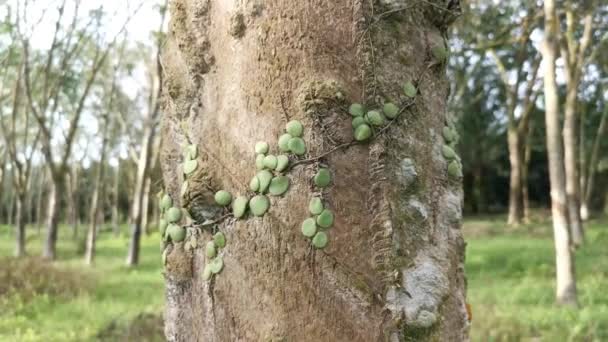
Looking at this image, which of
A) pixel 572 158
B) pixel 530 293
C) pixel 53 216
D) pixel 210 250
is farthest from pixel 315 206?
pixel 53 216

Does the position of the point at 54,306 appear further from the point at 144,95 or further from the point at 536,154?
the point at 536,154

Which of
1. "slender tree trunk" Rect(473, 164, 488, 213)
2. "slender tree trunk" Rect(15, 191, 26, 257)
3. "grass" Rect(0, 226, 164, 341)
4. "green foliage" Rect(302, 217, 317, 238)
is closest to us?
"green foliage" Rect(302, 217, 317, 238)

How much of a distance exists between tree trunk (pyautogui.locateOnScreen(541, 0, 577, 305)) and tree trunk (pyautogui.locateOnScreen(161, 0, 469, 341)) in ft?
18.6

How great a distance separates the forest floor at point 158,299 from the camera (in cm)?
558

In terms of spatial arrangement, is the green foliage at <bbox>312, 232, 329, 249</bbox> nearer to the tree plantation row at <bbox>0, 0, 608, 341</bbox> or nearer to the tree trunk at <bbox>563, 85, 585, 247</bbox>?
the tree plantation row at <bbox>0, 0, 608, 341</bbox>

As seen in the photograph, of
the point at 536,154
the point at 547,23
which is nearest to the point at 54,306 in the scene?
the point at 547,23

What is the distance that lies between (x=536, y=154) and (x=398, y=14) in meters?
27.2

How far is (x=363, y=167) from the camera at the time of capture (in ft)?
4.54

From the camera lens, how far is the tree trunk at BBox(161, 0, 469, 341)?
1347 millimetres

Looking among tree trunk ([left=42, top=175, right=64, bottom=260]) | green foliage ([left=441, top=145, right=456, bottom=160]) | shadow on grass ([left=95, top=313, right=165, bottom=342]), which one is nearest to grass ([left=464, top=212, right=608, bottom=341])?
shadow on grass ([left=95, top=313, right=165, bottom=342])

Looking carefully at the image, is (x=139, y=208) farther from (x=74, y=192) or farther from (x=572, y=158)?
(x=74, y=192)

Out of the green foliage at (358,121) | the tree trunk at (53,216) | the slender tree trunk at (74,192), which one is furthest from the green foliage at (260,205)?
the slender tree trunk at (74,192)

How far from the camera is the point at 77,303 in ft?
24.4

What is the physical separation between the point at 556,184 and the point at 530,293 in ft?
4.42
